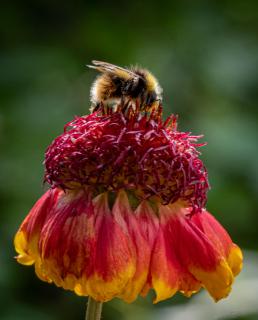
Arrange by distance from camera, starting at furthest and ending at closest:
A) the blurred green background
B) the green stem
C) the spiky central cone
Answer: the blurred green background < the spiky central cone < the green stem

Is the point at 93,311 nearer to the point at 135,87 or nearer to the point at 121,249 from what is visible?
the point at 121,249

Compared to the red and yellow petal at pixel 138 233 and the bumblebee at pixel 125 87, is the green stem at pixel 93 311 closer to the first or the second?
the red and yellow petal at pixel 138 233

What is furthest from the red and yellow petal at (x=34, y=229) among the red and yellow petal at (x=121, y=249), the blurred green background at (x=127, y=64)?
the blurred green background at (x=127, y=64)

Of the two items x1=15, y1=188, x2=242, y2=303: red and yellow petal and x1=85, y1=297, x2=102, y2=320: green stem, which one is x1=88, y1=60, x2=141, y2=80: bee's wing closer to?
x1=15, y1=188, x2=242, y2=303: red and yellow petal

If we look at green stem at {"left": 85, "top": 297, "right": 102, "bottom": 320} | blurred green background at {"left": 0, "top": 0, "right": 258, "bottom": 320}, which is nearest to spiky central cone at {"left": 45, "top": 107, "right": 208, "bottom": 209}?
green stem at {"left": 85, "top": 297, "right": 102, "bottom": 320}

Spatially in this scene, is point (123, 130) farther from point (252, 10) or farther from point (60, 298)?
point (252, 10)

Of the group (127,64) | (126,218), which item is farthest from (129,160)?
(127,64)
